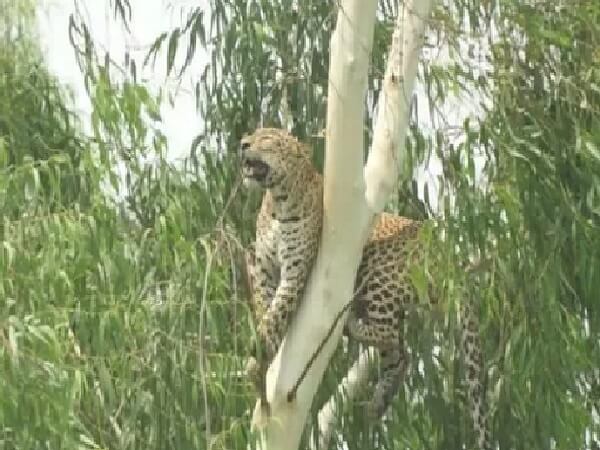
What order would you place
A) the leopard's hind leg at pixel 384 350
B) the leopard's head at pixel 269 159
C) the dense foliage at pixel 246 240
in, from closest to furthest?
1. the dense foliage at pixel 246 240
2. the leopard's head at pixel 269 159
3. the leopard's hind leg at pixel 384 350

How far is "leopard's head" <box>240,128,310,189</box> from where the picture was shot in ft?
15.2

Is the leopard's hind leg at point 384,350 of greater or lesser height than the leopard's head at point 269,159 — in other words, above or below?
below

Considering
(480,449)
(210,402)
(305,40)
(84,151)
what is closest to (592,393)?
(480,449)

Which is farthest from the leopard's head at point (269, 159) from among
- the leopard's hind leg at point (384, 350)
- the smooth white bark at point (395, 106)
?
the leopard's hind leg at point (384, 350)

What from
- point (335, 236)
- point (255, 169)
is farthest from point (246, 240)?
point (335, 236)

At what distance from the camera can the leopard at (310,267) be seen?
14.4 ft

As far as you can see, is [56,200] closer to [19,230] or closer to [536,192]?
[19,230]

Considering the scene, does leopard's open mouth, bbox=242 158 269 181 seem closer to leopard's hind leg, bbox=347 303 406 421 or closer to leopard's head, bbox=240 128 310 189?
leopard's head, bbox=240 128 310 189

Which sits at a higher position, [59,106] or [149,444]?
[59,106]

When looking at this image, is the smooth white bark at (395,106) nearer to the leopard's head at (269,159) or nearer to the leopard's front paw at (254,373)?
the leopard's head at (269,159)

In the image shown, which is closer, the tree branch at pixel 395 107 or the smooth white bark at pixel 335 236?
the smooth white bark at pixel 335 236

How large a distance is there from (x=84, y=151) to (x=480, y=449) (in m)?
1.60

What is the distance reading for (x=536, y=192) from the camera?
4.31m

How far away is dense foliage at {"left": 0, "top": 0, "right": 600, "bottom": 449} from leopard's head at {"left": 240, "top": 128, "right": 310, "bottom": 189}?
0.63 feet
